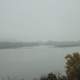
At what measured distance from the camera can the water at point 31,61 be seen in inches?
94.5

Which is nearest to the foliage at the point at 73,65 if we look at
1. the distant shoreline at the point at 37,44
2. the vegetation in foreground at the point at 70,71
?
the vegetation in foreground at the point at 70,71

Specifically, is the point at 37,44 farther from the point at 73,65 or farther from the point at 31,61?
the point at 73,65

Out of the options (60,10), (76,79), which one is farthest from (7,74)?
(60,10)

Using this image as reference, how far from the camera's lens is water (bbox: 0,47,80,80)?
2.40 metres

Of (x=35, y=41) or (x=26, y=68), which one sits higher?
(x=35, y=41)

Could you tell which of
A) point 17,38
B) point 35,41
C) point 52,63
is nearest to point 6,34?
point 17,38

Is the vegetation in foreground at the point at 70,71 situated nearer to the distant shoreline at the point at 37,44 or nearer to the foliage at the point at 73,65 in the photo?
the foliage at the point at 73,65

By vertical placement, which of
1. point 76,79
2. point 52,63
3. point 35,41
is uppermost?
point 35,41

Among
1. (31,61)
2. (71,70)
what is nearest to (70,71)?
(71,70)

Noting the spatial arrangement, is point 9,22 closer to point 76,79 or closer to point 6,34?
point 6,34

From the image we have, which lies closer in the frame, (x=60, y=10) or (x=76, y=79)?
(x=76, y=79)

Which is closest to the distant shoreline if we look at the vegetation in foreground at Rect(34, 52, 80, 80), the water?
the water

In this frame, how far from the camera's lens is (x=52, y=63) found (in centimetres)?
255

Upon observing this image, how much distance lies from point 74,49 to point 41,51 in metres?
0.42
